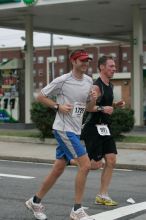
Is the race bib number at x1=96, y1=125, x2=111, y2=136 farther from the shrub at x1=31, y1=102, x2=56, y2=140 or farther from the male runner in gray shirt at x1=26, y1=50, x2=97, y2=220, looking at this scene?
the shrub at x1=31, y1=102, x2=56, y2=140

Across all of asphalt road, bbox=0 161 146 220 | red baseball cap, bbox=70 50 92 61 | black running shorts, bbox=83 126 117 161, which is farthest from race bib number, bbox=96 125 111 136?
red baseball cap, bbox=70 50 92 61

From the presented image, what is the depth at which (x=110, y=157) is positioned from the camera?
26.5ft

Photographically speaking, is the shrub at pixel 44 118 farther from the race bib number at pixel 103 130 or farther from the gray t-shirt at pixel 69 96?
the gray t-shirt at pixel 69 96

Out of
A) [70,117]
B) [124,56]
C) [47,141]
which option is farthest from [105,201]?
[124,56]

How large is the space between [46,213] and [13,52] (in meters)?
88.9

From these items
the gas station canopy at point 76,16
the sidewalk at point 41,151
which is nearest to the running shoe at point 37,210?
the sidewalk at point 41,151

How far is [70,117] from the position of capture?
6.88 meters

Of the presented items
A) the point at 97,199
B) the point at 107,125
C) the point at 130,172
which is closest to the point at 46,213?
the point at 97,199

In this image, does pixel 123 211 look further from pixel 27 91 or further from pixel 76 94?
pixel 27 91

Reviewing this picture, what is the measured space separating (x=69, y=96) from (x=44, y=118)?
34.5 ft

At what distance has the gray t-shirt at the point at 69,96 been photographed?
6887 mm

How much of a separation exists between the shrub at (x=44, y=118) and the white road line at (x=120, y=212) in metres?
9.36

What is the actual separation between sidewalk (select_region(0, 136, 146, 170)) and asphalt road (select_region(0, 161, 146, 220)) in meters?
0.80

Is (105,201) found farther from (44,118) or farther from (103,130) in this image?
(44,118)
